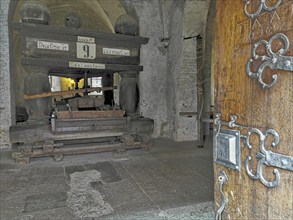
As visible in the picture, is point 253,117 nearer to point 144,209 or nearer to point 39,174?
point 144,209

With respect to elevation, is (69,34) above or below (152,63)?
above

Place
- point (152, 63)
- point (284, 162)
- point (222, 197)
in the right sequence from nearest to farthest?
point (284, 162) → point (222, 197) → point (152, 63)

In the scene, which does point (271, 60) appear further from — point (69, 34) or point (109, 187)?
point (69, 34)

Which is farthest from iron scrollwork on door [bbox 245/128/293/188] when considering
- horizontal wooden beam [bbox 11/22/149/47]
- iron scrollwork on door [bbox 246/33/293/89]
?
horizontal wooden beam [bbox 11/22/149/47]

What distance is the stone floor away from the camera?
196 centimetres

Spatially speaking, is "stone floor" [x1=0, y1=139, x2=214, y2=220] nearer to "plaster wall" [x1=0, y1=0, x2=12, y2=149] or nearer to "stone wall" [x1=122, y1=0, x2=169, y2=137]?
"plaster wall" [x1=0, y1=0, x2=12, y2=149]

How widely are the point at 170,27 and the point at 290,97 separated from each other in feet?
17.6

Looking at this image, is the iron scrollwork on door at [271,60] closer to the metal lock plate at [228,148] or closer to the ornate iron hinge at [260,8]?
the ornate iron hinge at [260,8]

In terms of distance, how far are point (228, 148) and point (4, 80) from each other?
16.2 ft

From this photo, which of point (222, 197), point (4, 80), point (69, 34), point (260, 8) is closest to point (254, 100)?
point (260, 8)

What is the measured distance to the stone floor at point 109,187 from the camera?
1.96 metres

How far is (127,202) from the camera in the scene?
7.01 ft

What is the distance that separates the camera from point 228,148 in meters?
0.93

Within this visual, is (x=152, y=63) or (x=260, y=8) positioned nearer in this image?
(x=260, y=8)
